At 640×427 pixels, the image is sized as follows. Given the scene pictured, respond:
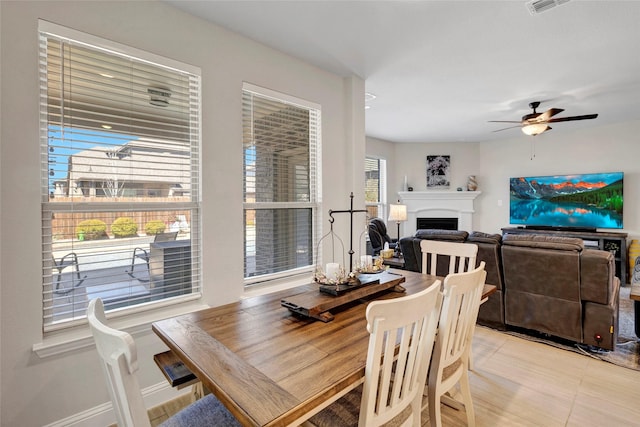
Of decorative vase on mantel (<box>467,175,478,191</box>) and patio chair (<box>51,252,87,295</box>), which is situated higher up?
decorative vase on mantel (<box>467,175,478,191</box>)

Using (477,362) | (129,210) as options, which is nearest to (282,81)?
(129,210)

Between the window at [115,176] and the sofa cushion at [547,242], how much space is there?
278cm

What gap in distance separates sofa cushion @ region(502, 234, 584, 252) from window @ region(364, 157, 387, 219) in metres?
3.83

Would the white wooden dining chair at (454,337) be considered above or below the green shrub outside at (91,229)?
below

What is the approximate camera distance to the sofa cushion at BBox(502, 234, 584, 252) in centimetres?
259

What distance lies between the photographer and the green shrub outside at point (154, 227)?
2113 mm

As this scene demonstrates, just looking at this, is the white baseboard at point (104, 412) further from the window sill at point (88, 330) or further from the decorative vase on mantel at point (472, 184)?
the decorative vase on mantel at point (472, 184)

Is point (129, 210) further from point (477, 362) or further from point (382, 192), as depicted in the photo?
point (382, 192)

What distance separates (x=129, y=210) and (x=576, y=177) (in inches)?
275

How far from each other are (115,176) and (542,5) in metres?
3.08

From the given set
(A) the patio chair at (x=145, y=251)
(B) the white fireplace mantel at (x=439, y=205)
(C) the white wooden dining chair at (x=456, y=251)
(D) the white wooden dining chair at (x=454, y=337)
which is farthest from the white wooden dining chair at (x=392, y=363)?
(B) the white fireplace mantel at (x=439, y=205)

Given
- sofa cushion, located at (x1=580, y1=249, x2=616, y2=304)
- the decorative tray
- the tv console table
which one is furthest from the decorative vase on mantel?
the decorative tray

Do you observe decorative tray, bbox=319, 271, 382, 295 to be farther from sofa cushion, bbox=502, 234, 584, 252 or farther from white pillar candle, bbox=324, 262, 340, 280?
sofa cushion, bbox=502, 234, 584, 252

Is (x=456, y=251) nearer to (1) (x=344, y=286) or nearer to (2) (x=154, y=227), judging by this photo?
(1) (x=344, y=286)
